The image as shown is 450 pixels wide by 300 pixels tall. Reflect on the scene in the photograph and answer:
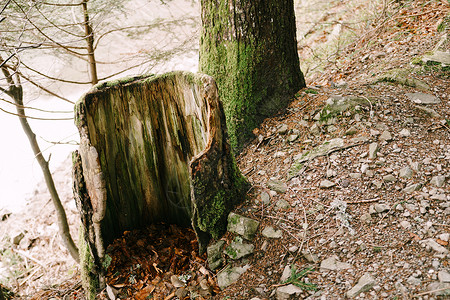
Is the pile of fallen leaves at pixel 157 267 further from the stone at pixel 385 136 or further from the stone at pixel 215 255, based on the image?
the stone at pixel 385 136

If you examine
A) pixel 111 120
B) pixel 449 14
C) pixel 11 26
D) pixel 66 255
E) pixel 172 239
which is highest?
pixel 11 26

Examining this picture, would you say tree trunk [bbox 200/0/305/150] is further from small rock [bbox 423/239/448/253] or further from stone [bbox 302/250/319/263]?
Answer: small rock [bbox 423/239/448/253]

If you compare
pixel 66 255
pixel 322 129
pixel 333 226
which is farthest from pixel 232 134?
pixel 66 255

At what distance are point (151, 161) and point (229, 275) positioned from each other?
112 centimetres

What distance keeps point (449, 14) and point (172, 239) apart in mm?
4410

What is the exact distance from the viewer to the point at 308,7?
826 centimetres

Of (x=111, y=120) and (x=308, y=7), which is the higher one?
(x=308, y=7)

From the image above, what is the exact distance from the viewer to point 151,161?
9.02ft

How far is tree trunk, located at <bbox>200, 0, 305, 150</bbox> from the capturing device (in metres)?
3.04

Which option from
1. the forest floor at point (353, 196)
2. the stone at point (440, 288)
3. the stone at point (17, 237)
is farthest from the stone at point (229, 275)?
the stone at point (17, 237)

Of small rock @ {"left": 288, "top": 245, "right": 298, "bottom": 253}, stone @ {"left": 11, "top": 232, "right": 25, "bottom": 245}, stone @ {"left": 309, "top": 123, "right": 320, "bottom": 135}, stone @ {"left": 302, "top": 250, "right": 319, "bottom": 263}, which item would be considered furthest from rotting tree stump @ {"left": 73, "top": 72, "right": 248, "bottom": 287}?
stone @ {"left": 11, "top": 232, "right": 25, "bottom": 245}

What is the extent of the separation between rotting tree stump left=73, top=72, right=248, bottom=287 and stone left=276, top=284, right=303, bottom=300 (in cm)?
65

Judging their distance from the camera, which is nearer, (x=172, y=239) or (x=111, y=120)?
(x=111, y=120)

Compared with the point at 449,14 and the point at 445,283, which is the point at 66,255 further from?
the point at 449,14
